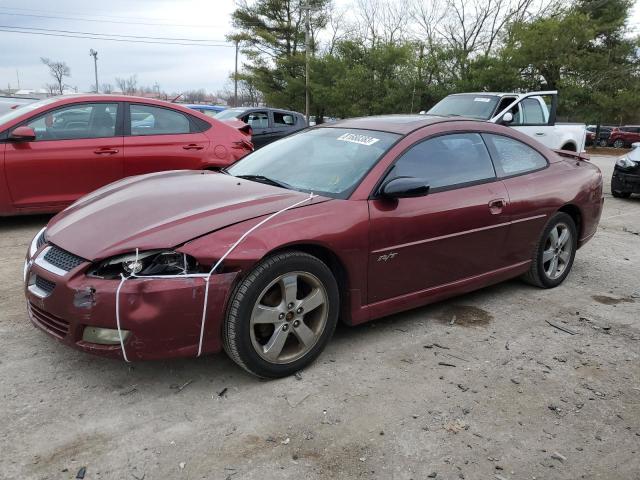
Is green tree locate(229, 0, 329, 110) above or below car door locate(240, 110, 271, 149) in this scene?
above

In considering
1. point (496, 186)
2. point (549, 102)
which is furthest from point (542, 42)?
point (496, 186)

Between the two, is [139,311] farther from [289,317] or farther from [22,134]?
[22,134]

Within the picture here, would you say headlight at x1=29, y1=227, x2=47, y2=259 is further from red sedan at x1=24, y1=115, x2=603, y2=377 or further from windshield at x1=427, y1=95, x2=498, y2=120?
windshield at x1=427, y1=95, x2=498, y2=120

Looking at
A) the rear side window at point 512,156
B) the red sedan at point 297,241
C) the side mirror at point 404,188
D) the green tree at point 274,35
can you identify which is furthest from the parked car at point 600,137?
the side mirror at point 404,188

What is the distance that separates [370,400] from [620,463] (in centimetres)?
116

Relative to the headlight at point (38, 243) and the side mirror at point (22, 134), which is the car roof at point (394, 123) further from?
the side mirror at point (22, 134)

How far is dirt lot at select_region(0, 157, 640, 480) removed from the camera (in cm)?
233

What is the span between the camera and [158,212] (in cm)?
297

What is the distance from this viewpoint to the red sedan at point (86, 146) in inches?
222

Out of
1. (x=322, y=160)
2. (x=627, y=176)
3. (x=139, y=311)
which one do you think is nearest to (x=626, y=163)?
(x=627, y=176)

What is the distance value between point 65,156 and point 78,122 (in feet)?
1.41

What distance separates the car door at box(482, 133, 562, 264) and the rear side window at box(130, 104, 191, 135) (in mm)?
3877

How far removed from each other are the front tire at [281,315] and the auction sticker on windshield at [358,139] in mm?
1062

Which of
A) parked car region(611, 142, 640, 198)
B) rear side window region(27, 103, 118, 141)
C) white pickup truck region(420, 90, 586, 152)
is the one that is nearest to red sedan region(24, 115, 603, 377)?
rear side window region(27, 103, 118, 141)
